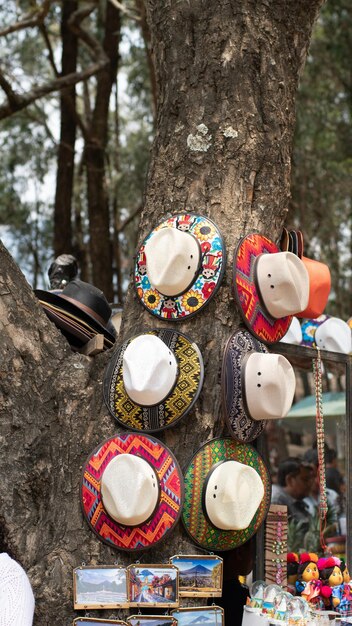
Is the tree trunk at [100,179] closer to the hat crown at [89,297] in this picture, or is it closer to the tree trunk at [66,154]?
the tree trunk at [66,154]

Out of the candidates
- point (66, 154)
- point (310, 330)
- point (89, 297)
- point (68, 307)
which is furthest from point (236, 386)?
point (66, 154)

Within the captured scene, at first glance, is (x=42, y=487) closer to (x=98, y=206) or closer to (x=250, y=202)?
(x=250, y=202)

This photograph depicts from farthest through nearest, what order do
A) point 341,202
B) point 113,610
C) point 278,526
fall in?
point 341,202
point 278,526
point 113,610

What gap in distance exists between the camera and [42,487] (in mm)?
3062

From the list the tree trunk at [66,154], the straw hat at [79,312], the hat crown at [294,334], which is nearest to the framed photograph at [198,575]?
the straw hat at [79,312]

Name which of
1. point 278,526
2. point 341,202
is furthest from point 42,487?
point 341,202

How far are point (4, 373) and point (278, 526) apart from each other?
5.00 ft

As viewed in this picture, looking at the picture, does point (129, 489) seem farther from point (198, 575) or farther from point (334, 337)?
point (334, 337)

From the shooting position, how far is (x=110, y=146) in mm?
15945

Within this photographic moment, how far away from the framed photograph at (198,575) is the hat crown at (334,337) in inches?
75.3

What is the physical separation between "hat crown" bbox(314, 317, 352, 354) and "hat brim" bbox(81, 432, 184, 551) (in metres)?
1.88

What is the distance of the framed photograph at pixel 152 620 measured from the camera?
2.91m

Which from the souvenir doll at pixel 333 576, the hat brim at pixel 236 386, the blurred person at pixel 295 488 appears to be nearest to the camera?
the hat brim at pixel 236 386

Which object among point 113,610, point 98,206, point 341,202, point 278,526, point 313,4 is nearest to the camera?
point 113,610
